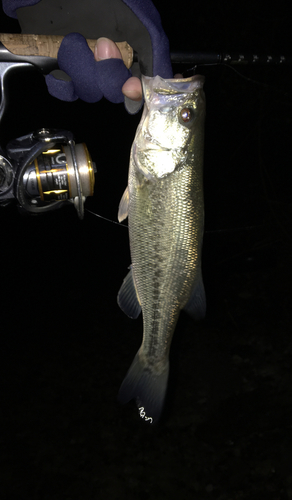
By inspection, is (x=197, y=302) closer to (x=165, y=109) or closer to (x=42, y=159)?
(x=165, y=109)

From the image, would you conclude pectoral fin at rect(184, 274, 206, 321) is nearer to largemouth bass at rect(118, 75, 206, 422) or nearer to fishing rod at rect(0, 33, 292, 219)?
largemouth bass at rect(118, 75, 206, 422)

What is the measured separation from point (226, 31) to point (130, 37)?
652 cm

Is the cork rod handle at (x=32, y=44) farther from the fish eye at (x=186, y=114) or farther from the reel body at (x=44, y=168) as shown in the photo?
the fish eye at (x=186, y=114)

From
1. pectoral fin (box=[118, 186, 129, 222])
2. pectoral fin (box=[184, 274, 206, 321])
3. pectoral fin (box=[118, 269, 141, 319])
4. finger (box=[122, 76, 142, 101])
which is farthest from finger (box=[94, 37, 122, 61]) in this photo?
pectoral fin (box=[184, 274, 206, 321])

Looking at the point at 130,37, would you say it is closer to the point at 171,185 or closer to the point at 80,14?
the point at 80,14

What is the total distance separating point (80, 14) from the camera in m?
1.54

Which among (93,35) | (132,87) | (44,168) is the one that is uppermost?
(93,35)

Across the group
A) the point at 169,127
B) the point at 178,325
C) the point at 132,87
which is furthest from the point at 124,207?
the point at 178,325

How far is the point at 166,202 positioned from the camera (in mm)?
→ 1395

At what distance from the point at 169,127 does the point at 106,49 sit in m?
0.51

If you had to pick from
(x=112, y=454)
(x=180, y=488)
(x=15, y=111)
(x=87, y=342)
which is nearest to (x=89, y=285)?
(x=87, y=342)

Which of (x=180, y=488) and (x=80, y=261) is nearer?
(x=180, y=488)

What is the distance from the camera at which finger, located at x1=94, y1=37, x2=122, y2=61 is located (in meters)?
1.45

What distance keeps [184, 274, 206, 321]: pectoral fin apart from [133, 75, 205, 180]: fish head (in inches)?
23.1
